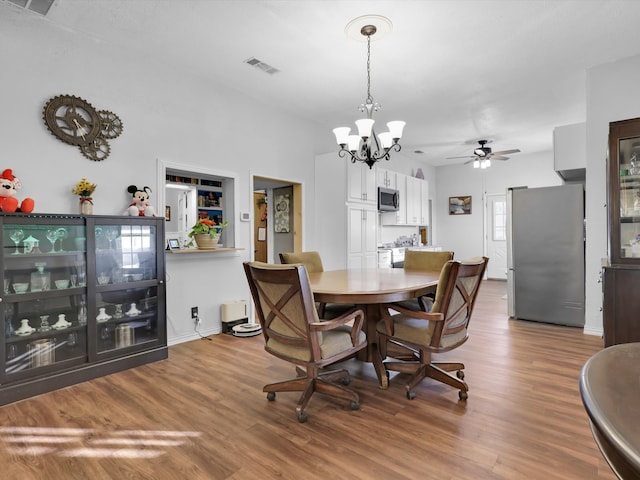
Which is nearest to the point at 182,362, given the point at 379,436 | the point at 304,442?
the point at 304,442

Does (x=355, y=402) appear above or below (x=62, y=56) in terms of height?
below

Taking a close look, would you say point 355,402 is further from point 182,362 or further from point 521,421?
point 182,362

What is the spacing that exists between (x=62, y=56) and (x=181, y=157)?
3.97 feet

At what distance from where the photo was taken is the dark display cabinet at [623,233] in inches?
110

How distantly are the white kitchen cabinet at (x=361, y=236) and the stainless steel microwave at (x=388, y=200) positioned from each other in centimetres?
39

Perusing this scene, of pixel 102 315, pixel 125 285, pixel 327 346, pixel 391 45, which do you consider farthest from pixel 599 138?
pixel 102 315

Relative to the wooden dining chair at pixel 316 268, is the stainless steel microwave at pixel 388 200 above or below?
above

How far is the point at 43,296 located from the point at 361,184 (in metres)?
4.00

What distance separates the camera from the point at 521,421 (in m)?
2.05

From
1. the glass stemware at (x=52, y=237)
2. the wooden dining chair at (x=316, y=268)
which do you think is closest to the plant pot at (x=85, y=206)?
the glass stemware at (x=52, y=237)

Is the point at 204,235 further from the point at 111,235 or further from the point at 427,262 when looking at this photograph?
the point at 427,262

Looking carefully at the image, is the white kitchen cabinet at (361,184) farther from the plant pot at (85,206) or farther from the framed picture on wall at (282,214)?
the plant pot at (85,206)

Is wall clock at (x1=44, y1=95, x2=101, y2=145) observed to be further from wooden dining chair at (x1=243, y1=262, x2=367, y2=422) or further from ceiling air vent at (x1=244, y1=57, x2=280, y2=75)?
wooden dining chair at (x1=243, y1=262, x2=367, y2=422)

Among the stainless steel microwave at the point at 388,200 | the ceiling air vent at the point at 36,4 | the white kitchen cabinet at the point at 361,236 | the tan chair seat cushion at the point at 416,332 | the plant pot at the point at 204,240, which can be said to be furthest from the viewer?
the stainless steel microwave at the point at 388,200
